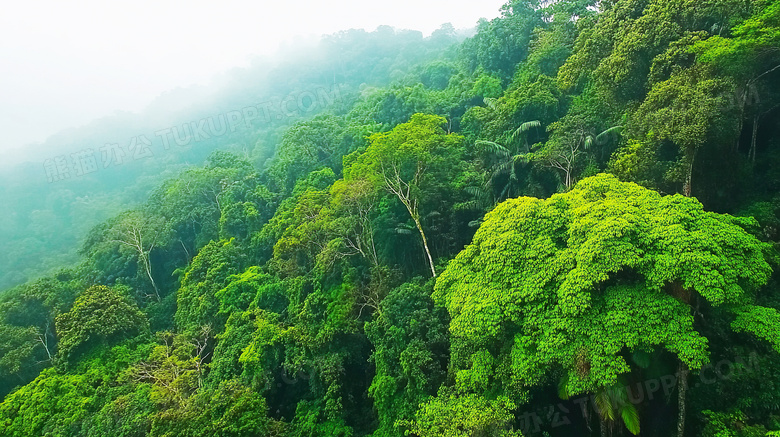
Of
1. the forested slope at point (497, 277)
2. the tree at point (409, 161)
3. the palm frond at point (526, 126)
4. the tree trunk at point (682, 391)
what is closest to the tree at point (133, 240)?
the forested slope at point (497, 277)

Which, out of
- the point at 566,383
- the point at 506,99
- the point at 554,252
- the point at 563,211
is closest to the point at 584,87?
the point at 506,99

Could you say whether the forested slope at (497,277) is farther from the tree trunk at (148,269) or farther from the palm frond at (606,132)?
the tree trunk at (148,269)

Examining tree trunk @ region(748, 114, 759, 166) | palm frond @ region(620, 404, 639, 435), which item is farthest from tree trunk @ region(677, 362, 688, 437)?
tree trunk @ region(748, 114, 759, 166)

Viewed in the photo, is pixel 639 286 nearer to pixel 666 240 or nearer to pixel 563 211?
pixel 666 240

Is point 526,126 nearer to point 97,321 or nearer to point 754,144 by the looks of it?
point 754,144

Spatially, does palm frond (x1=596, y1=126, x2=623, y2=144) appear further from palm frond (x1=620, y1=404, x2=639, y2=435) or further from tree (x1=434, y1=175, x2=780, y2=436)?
palm frond (x1=620, y1=404, x2=639, y2=435)

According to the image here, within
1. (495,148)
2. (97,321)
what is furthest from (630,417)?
(97,321)
